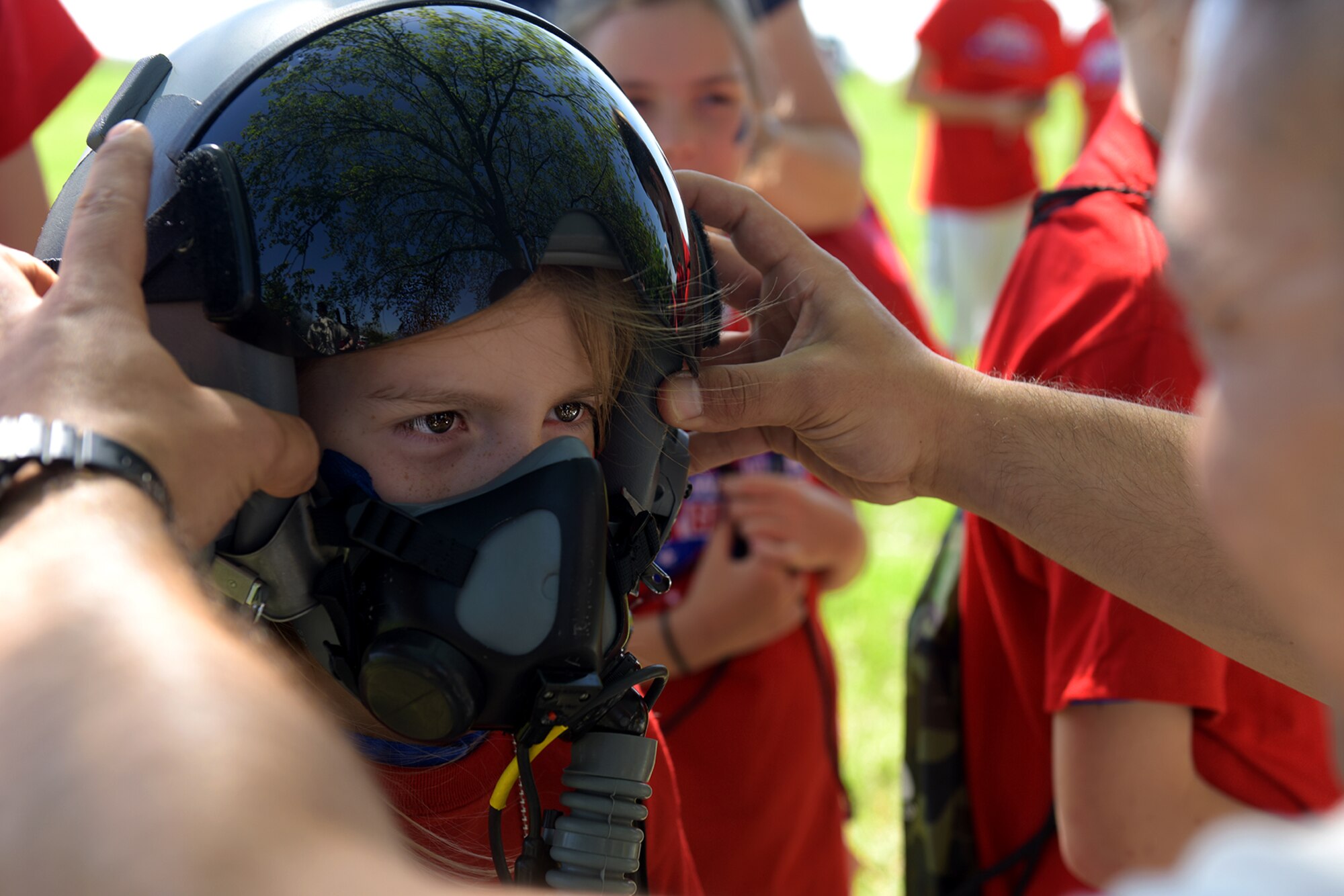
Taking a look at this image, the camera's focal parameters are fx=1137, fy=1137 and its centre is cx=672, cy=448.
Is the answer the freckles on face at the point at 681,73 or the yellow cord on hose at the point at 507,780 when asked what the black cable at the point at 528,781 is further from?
the freckles on face at the point at 681,73

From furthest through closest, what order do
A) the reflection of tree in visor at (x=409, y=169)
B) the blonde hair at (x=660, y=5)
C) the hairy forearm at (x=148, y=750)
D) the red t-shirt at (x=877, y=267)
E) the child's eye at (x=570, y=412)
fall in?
the red t-shirt at (x=877, y=267)
the blonde hair at (x=660, y=5)
the child's eye at (x=570, y=412)
the reflection of tree in visor at (x=409, y=169)
the hairy forearm at (x=148, y=750)

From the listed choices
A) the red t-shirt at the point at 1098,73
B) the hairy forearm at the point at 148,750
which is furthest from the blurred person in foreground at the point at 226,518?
the red t-shirt at the point at 1098,73

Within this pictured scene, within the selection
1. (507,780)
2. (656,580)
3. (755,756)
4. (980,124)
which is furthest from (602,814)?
(980,124)

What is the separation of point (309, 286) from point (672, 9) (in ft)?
5.48

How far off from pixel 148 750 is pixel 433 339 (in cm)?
75

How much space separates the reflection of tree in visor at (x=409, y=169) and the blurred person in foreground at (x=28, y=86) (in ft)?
3.69

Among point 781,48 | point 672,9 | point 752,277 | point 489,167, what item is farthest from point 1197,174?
point 781,48

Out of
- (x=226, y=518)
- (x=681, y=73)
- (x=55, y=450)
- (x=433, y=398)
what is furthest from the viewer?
(x=681, y=73)

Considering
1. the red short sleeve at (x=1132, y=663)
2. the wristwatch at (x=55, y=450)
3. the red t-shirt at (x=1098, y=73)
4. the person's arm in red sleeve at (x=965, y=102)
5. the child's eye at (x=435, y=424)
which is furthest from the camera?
the red t-shirt at (x=1098, y=73)

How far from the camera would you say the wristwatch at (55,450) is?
2.94 ft

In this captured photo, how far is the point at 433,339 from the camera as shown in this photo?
4.56 feet

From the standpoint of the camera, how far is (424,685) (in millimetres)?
1304

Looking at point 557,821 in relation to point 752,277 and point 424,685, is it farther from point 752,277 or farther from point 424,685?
point 752,277

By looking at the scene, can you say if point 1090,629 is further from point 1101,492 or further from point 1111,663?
point 1101,492
